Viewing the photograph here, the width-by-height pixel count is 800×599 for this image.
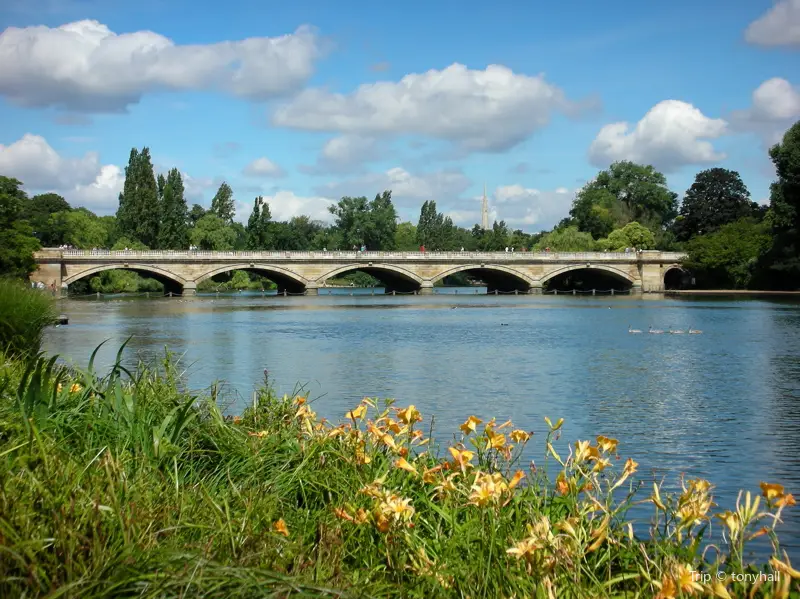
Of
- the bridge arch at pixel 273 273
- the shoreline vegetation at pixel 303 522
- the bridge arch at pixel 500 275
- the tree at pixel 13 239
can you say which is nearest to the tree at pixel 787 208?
the bridge arch at pixel 500 275

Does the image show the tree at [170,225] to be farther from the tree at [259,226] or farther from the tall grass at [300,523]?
the tall grass at [300,523]

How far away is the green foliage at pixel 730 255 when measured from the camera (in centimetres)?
7756

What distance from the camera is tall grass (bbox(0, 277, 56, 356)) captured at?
17.3m

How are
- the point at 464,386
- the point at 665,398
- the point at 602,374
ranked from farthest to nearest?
the point at 602,374, the point at 464,386, the point at 665,398

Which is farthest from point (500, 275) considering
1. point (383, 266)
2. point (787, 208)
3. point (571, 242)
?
point (787, 208)

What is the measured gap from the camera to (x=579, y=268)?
88.8 meters

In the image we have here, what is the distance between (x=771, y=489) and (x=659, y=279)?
8559 centimetres

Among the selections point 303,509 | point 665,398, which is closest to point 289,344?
point 665,398

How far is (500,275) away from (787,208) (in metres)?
31.2

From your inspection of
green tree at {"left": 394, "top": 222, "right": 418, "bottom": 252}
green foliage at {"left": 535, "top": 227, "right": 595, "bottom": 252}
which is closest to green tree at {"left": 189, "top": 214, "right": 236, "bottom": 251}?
green tree at {"left": 394, "top": 222, "right": 418, "bottom": 252}

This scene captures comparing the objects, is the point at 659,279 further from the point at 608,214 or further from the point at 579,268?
the point at 608,214

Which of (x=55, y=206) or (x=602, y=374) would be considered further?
(x=55, y=206)

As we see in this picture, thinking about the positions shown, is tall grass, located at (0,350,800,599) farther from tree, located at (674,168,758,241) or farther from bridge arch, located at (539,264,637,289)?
tree, located at (674,168,758,241)

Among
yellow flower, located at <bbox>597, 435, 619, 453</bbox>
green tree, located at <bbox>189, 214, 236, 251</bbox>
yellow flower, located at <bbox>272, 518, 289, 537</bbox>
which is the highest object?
green tree, located at <bbox>189, 214, 236, 251</bbox>
